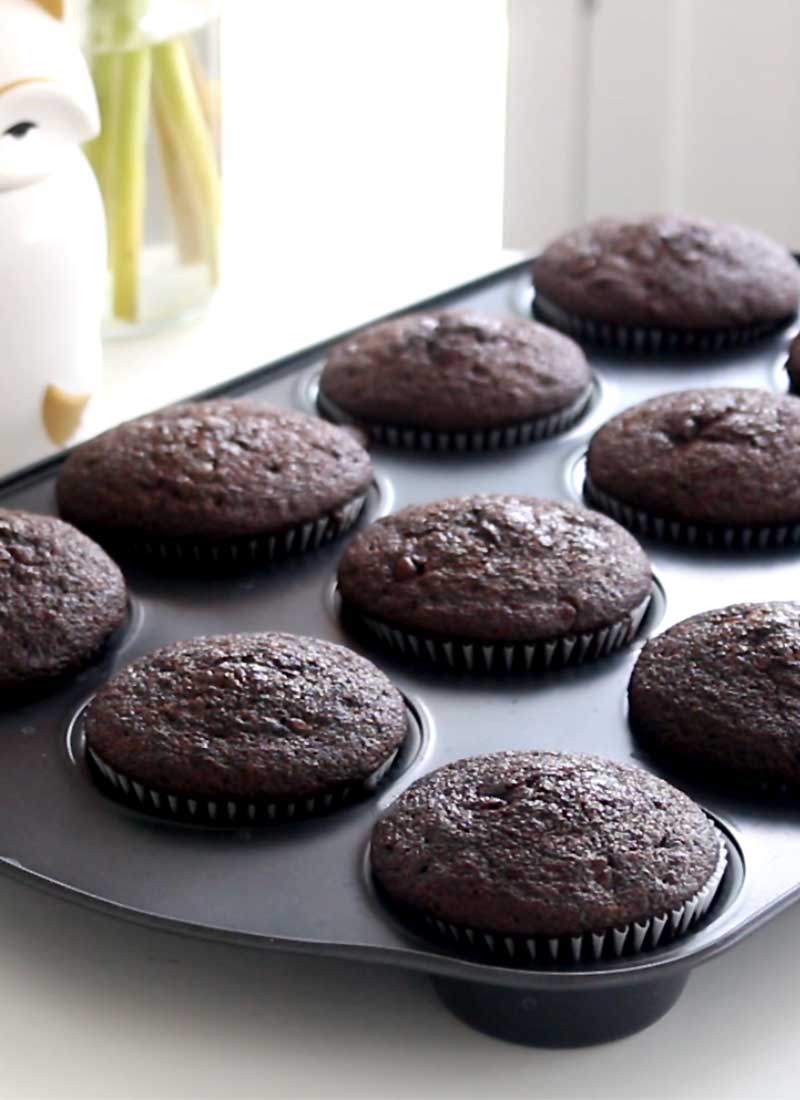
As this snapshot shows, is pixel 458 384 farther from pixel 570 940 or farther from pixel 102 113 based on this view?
pixel 570 940

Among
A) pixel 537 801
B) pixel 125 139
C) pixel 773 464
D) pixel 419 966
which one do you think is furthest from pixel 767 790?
pixel 125 139

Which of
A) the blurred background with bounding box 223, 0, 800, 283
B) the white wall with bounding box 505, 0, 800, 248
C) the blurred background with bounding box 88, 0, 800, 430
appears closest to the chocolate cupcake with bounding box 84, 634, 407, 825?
the blurred background with bounding box 88, 0, 800, 430

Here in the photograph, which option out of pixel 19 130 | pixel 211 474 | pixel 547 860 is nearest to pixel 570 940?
pixel 547 860

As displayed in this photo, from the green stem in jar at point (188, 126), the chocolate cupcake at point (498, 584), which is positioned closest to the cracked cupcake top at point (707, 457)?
the chocolate cupcake at point (498, 584)

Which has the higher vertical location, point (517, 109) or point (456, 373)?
point (456, 373)

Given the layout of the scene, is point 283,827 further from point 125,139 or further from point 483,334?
point 125,139

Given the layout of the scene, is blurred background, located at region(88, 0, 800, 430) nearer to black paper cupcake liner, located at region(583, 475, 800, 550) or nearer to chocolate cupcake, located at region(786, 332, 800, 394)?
chocolate cupcake, located at region(786, 332, 800, 394)
